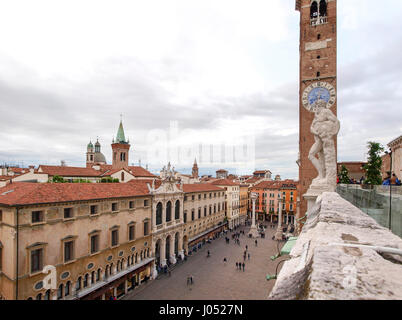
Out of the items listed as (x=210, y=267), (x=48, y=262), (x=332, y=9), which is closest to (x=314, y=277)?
(x=48, y=262)

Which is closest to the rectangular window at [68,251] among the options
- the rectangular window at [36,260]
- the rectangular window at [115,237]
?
the rectangular window at [36,260]

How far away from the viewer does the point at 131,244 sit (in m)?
23.9

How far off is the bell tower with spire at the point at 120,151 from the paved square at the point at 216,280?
145 feet

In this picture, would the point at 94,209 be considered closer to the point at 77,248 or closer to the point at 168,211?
the point at 77,248

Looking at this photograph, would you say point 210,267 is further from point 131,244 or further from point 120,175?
point 120,175

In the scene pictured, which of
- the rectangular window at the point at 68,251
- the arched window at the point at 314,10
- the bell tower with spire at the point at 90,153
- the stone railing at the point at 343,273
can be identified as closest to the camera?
the stone railing at the point at 343,273

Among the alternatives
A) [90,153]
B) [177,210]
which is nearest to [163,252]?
[177,210]

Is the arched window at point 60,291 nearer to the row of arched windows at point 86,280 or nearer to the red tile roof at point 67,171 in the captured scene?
the row of arched windows at point 86,280

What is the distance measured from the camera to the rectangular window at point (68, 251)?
1777cm

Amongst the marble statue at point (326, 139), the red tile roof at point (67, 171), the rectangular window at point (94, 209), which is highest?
the marble statue at point (326, 139)

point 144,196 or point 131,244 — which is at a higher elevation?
point 144,196

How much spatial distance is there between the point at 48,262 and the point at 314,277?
66.1 feet
